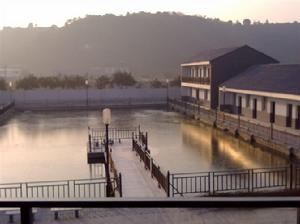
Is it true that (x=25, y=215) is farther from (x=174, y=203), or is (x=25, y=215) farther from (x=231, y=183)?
(x=231, y=183)

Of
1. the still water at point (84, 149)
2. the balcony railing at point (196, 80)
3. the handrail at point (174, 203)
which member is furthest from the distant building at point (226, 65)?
the handrail at point (174, 203)

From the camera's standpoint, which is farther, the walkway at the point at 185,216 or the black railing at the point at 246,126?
the black railing at the point at 246,126

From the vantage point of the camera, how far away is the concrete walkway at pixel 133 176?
40.0 feet

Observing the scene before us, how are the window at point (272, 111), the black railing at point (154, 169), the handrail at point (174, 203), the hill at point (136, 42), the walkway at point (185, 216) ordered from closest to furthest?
the handrail at point (174, 203), the walkway at point (185, 216), the black railing at point (154, 169), the window at point (272, 111), the hill at point (136, 42)

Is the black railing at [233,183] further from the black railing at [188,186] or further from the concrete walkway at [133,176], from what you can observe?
the concrete walkway at [133,176]

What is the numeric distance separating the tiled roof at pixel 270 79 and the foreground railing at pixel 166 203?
835 inches

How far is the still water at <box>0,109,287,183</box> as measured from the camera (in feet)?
56.3

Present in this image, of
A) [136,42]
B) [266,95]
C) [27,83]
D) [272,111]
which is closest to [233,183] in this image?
[272,111]

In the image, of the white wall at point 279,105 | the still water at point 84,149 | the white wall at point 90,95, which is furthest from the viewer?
the white wall at point 90,95

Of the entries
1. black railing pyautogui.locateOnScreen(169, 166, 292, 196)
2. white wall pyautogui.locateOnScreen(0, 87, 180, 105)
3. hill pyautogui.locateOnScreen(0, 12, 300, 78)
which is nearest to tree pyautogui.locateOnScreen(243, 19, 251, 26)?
hill pyautogui.locateOnScreen(0, 12, 300, 78)

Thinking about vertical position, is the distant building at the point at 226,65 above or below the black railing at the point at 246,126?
above

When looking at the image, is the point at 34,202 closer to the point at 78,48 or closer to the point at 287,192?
the point at 287,192

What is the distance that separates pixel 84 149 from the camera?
2150cm

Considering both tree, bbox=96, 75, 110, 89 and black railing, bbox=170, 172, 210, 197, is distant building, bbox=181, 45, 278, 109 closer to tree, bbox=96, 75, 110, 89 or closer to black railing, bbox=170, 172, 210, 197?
black railing, bbox=170, 172, 210, 197
